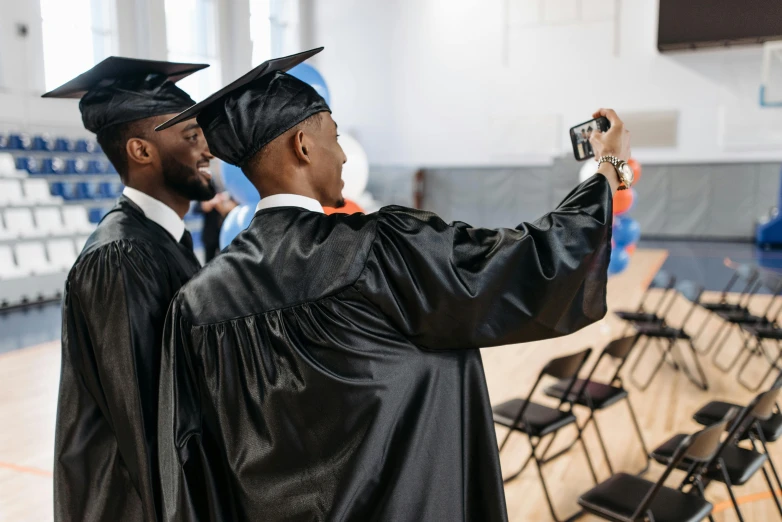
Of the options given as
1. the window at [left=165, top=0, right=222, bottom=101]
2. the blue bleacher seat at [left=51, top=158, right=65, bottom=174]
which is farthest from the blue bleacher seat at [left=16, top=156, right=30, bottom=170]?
the window at [left=165, top=0, right=222, bottom=101]

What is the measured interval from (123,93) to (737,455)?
270 centimetres

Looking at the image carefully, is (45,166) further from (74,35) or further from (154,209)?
(154,209)

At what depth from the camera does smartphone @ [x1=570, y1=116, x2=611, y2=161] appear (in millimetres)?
1373

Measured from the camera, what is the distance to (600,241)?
1.19m

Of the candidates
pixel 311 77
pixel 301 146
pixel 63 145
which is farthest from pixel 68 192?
pixel 301 146

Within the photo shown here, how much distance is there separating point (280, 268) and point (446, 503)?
22.6 inches

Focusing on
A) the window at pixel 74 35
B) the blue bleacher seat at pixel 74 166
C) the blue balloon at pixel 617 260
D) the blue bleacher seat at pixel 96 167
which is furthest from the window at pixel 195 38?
the blue balloon at pixel 617 260

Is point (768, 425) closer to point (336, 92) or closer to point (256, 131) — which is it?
point (256, 131)

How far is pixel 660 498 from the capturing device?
231 cm

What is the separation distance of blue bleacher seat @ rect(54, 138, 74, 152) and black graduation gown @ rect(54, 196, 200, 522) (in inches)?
362

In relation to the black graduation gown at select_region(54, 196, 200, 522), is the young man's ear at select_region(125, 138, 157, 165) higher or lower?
higher

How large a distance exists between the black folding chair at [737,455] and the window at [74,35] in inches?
397

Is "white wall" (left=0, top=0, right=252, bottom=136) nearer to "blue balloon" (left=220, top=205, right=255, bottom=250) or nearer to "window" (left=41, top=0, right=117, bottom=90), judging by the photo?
"window" (left=41, top=0, right=117, bottom=90)

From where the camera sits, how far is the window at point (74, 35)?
9.77 meters
